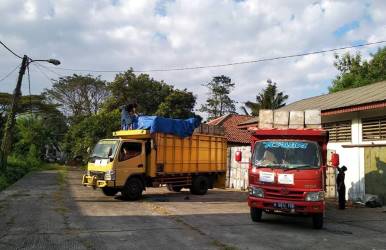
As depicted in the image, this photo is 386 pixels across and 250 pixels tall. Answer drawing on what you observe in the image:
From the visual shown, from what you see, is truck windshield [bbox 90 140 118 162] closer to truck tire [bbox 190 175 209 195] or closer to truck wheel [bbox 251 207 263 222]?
truck tire [bbox 190 175 209 195]

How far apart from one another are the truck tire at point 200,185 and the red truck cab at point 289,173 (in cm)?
794

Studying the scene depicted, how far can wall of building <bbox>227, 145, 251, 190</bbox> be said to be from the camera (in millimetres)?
23031

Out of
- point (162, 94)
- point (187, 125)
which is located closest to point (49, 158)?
point (162, 94)

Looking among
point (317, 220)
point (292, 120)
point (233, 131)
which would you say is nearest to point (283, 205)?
point (317, 220)

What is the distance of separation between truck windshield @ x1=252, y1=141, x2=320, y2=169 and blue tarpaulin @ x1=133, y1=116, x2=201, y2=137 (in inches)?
256

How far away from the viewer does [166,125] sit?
18.2 m

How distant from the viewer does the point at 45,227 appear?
35.0ft

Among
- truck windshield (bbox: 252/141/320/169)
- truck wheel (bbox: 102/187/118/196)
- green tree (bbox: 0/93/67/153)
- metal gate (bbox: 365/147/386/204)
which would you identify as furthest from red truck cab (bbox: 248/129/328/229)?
green tree (bbox: 0/93/67/153)

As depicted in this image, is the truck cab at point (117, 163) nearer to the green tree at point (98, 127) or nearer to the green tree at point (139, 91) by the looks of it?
the green tree at point (98, 127)

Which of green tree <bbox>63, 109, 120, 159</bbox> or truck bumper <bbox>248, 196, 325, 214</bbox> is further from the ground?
green tree <bbox>63, 109, 120, 159</bbox>

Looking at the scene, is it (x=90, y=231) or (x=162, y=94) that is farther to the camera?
(x=162, y=94)

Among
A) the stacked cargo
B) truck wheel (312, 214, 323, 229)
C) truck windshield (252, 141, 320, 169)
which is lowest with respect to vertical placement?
truck wheel (312, 214, 323, 229)

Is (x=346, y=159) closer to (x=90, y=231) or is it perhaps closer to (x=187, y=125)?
(x=187, y=125)

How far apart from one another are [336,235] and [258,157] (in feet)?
8.93
